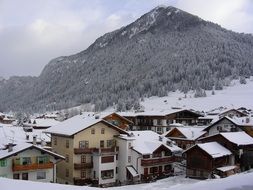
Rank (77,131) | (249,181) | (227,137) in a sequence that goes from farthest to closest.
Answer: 1. (227,137)
2. (77,131)
3. (249,181)

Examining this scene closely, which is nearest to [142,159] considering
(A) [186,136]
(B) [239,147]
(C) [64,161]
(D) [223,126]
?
(C) [64,161]

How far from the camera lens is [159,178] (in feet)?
→ 157

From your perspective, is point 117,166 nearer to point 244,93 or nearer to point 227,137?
point 227,137

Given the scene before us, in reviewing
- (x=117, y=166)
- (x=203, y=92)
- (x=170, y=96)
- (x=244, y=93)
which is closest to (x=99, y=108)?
(x=170, y=96)

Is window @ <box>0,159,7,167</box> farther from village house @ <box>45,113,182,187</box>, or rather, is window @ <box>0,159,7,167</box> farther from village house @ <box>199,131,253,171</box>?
village house @ <box>199,131,253,171</box>

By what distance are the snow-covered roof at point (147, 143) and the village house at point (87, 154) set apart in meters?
2.73

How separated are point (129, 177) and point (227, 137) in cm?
1284

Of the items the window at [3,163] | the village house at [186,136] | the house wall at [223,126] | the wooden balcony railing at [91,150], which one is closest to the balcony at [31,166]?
the window at [3,163]

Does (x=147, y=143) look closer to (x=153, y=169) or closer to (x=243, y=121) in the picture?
(x=153, y=169)

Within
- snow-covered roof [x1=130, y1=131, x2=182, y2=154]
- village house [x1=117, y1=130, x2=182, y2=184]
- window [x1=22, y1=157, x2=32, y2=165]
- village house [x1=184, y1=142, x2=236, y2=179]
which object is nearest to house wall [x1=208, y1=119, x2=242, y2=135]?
snow-covered roof [x1=130, y1=131, x2=182, y2=154]

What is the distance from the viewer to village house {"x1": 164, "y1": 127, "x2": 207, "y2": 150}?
61531 millimetres

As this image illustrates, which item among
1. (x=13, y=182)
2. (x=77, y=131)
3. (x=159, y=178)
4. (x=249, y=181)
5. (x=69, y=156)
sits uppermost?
(x=249, y=181)

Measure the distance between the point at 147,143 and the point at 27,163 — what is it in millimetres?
16512

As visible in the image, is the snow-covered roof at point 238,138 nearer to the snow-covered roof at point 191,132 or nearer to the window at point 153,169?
the window at point 153,169
